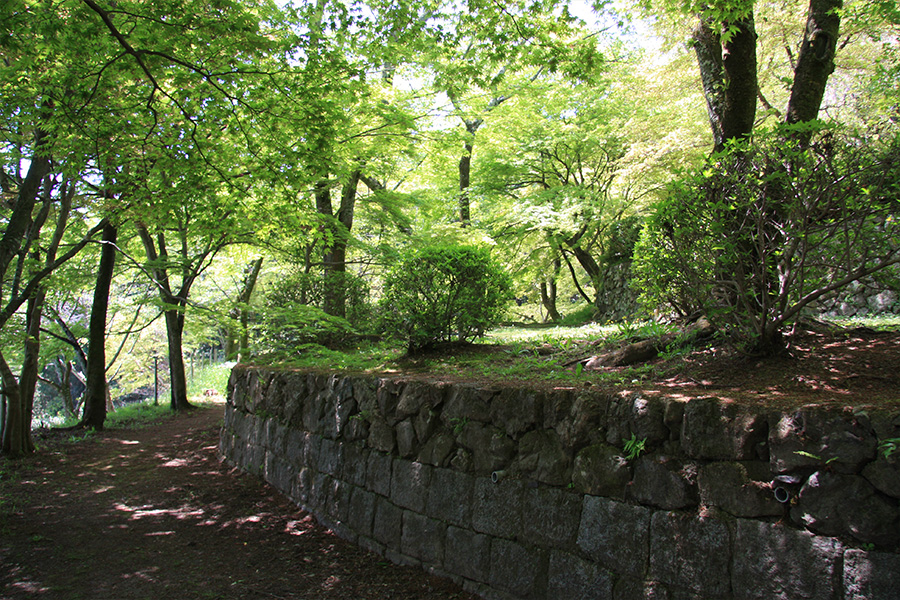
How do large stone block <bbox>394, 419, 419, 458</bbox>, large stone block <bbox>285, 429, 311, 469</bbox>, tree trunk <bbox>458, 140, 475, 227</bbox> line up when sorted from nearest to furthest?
large stone block <bbox>394, 419, 419, 458</bbox> < large stone block <bbox>285, 429, 311, 469</bbox> < tree trunk <bbox>458, 140, 475, 227</bbox>

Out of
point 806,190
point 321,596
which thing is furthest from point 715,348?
point 321,596

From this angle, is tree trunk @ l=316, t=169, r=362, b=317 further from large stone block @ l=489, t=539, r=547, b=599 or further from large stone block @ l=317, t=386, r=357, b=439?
large stone block @ l=489, t=539, r=547, b=599

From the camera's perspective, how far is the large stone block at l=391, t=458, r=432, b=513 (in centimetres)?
409

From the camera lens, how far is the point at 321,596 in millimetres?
3844

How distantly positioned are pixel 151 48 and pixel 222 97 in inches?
32.9

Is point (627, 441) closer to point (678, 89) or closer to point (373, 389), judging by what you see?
point (373, 389)

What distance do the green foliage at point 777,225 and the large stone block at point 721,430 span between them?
1031mm

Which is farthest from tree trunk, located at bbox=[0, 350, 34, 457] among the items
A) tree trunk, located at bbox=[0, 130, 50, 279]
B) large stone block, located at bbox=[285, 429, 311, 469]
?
large stone block, located at bbox=[285, 429, 311, 469]

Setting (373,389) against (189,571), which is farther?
(373,389)

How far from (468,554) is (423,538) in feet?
1.57

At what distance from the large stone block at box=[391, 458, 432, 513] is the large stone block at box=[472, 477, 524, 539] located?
528 millimetres

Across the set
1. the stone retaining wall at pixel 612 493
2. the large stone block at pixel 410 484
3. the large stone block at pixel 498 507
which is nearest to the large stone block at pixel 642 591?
the stone retaining wall at pixel 612 493

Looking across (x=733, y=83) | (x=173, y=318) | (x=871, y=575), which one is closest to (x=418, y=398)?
(x=871, y=575)

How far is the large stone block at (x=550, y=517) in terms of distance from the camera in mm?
3137
